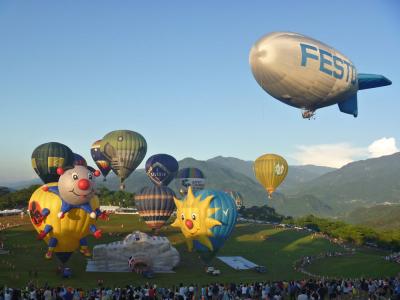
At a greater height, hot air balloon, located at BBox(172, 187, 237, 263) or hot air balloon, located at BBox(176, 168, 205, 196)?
hot air balloon, located at BBox(176, 168, 205, 196)

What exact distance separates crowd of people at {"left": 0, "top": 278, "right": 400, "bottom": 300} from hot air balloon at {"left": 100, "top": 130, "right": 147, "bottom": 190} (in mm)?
51288

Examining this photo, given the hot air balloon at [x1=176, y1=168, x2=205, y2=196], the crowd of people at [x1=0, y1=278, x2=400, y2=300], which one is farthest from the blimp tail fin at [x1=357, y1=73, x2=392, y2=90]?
the hot air balloon at [x1=176, y1=168, x2=205, y2=196]

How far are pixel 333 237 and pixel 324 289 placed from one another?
45.8 meters

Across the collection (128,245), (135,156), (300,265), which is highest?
(135,156)

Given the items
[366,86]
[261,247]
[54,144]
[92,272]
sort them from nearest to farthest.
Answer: [92,272] → [366,86] → [261,247] → [54,144]

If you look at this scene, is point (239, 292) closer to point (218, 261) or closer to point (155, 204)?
point (218, 261)

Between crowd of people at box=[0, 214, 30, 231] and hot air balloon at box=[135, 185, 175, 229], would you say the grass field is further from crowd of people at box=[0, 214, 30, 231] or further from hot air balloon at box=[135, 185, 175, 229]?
hot air balloon at box=[135, 185, 175, 229]

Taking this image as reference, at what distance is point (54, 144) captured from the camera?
209 ft

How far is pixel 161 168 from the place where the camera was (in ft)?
269

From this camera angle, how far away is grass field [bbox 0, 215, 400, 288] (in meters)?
35.4

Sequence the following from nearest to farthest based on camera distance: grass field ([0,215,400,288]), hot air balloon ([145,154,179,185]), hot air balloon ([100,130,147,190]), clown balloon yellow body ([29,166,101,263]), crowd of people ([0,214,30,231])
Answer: clown balloon yellow body ([29,166,101,263]) < grass field ([0,215,400,288]) < crowd of people ([0,214,30,231]) < hot air balloon ([100,130,147,190]) < hot air balloon ([145,154,179,185])

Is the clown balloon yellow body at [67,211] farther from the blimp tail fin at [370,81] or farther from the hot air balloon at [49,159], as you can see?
the hot air balloon at [49,159]

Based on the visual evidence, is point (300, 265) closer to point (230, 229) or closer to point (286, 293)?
point (230, 229)

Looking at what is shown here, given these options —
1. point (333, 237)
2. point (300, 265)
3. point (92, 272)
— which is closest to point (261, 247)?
point (300, 265)
